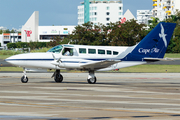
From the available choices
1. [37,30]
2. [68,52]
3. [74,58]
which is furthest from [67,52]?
[37,30]

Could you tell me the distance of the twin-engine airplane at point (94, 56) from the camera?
68.5 ft

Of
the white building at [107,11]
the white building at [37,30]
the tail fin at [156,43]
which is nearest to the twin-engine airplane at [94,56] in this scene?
the tail fin at [156,43]

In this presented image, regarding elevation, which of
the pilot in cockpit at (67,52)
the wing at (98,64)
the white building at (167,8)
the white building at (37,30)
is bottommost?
the wing at (98,64)

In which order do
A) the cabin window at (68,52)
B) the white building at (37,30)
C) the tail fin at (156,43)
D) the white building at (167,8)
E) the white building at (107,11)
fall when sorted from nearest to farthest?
the cabin window at (68,52) < the tail fin at (156,43) < the white building at (167,8) < the white building at (37,30) < the white building at (107,11)

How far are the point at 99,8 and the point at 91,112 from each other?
604 ft

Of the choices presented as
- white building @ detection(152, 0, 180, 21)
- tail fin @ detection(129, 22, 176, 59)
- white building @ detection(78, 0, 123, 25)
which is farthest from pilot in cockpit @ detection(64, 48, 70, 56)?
white building @ detection(78, 0, 123, 25)

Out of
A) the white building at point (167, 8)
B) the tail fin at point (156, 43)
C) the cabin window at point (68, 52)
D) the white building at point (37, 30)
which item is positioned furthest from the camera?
the white building at point (37, 30)

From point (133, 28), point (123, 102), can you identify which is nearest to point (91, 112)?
point (123, 102)

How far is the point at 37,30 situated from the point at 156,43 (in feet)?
505

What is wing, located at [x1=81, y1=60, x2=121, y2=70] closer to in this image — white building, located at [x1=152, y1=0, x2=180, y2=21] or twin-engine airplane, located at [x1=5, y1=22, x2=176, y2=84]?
twin-engine airplane, located at [x1=5, y1=22, x2=176, y2=84]

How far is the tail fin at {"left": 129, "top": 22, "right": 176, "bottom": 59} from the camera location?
22.6 metres

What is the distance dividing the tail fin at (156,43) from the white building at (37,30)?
139561mm

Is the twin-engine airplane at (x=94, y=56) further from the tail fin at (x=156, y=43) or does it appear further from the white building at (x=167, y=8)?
the white building at (x=167, y=8)

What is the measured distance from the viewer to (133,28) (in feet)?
206
